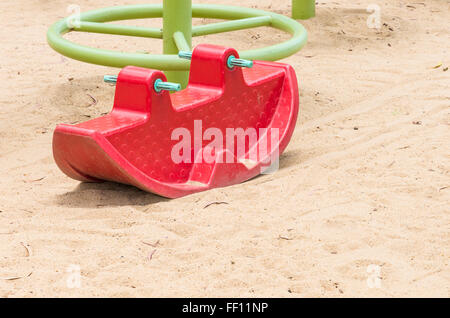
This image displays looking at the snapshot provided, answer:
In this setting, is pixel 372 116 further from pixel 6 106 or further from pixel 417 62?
pixel 6 106

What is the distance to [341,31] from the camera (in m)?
4.38

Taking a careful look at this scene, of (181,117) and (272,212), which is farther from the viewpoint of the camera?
(181,117)

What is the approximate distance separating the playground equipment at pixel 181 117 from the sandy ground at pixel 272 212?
84 mm

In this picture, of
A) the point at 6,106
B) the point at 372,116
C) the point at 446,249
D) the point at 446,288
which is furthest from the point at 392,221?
the point at 6,106

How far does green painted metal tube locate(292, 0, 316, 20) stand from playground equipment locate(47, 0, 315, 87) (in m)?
0.94

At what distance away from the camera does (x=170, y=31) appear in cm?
315

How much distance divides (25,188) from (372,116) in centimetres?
132

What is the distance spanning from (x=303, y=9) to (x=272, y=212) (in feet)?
8.21

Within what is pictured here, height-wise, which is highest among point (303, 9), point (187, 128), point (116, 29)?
point (116, 29)

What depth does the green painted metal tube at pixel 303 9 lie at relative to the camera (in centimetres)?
444

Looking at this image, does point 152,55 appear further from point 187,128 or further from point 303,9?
point 303,9
